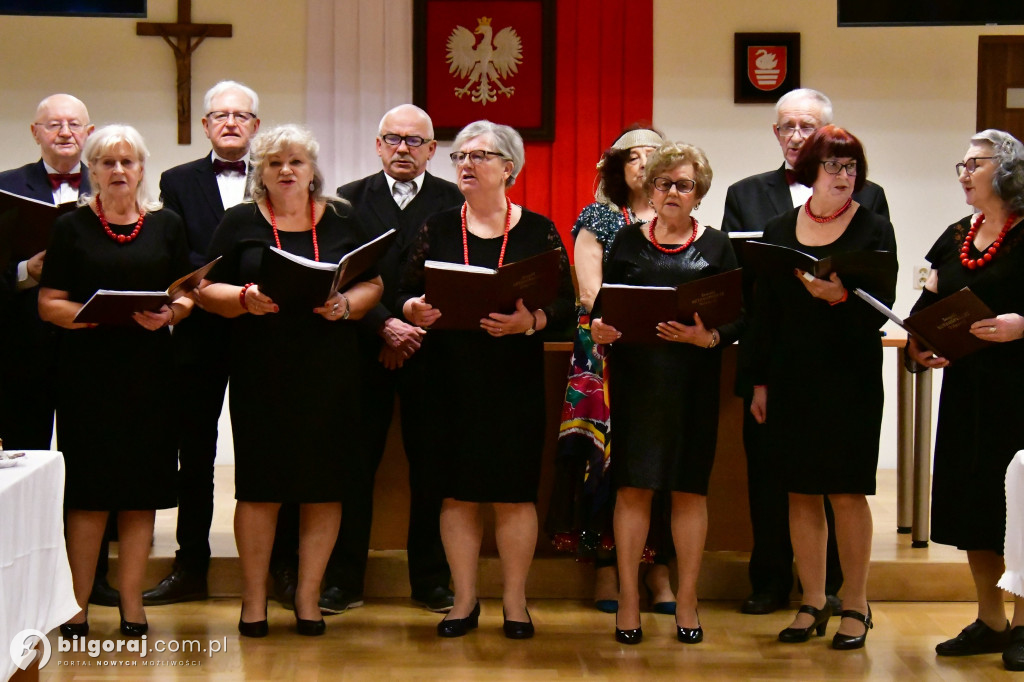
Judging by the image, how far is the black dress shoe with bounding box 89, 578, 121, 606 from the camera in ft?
13.2

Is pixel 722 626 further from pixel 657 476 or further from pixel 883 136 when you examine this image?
pixel 883 136

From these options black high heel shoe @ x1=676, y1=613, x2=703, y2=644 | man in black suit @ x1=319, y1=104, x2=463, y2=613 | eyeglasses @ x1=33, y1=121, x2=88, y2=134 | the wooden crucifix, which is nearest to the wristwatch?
man in black suit @ x1=319, y1=104, x2=463, y2=613

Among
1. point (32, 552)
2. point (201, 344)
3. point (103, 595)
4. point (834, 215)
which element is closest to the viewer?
point (32, 552)

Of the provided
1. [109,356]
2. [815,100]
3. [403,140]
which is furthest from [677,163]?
[109,356]

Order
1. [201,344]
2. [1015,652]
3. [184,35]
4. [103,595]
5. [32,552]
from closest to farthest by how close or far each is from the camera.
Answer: [32,552] → [1015,652] → [201,344] → [103,595] → [184,35]

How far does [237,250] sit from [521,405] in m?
1.00

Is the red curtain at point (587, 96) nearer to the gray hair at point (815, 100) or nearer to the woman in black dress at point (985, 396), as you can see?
the gray hair at point (815, 100)

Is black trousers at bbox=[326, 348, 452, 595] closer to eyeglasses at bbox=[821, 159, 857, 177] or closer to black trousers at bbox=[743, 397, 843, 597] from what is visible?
black trousers at bbox=[743, 397, 843, 597]

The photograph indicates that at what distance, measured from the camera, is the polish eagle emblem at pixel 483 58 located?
677 cm

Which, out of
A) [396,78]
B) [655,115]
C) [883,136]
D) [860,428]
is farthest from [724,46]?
[860,428]

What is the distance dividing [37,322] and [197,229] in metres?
0.64

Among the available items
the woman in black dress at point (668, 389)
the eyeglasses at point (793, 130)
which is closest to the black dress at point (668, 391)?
the woman in black dress at point (668, 389)

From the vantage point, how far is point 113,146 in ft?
11.4

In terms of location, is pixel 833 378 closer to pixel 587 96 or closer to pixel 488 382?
pixel 488 382
